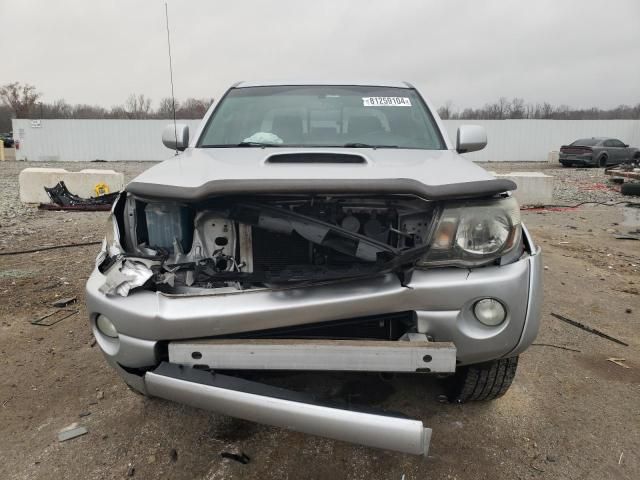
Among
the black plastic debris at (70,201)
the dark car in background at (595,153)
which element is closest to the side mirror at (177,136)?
the black plastic debris at (70,201)

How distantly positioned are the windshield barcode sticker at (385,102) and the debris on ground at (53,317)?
2.94 meters

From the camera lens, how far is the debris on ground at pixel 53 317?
377 cm

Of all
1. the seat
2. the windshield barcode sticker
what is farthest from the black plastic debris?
the windshield barcode sticker

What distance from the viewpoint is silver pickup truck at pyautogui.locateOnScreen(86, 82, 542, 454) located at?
1816mm

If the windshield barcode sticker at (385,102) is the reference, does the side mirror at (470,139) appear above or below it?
below

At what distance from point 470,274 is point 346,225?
58cm

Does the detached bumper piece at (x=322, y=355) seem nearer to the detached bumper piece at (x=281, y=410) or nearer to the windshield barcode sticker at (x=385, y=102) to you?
the detached bumper piece at (x=281, y=410)

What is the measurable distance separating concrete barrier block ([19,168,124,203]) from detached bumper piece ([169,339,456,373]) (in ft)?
31.9

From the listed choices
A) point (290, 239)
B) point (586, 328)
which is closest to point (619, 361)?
point (586, 328)

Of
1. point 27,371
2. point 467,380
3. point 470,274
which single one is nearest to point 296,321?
point 470,274

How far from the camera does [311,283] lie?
1.90 meters

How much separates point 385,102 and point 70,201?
812 cm

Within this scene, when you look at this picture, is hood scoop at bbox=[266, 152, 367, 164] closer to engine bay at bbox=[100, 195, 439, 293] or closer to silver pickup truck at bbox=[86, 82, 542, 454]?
silver pickup truck at bbox=[86, 82, 542, 454]

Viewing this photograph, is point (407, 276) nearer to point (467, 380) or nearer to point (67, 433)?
point (467, 380)
